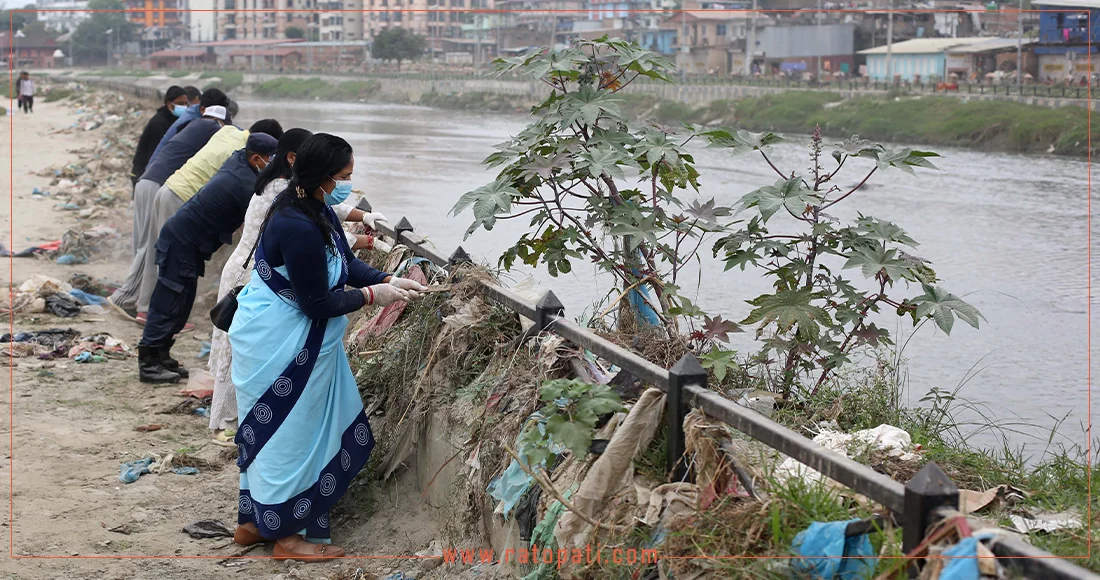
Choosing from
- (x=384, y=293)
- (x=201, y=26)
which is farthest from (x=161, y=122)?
(x=201, y=26)

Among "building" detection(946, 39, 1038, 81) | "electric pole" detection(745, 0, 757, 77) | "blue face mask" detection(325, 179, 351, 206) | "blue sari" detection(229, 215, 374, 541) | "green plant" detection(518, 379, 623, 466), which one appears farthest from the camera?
"electric pole" detection(745, 0, 757, 77)

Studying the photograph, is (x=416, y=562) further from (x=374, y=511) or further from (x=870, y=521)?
(x=870, y=521)

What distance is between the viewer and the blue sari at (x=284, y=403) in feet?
12.7

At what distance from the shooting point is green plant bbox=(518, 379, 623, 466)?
9.84 ft

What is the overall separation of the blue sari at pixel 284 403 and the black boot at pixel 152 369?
241 centimetres

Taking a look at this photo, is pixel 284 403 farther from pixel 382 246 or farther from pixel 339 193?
pixel 382 246

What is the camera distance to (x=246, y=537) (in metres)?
4.03

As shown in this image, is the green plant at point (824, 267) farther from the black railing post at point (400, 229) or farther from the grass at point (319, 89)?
the grass at point (319, 89)

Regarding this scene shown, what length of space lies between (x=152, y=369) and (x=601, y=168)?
3337 millimetres

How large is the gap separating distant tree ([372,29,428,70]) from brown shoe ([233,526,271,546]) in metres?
83.8

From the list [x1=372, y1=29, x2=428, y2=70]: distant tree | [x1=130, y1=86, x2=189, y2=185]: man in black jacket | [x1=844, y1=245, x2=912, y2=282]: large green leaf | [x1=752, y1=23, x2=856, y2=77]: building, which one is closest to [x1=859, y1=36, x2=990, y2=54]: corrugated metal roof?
[x1=752, y1=23, x2=856, y2=77]: building

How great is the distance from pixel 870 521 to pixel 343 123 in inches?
1553

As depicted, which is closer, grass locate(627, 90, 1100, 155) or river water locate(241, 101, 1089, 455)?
river water locate(241, 101, 1089, 455)

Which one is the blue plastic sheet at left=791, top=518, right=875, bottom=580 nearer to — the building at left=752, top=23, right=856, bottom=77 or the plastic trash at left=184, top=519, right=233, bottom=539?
the plastic trash at left=184, top=519, right=233, bottom=539
